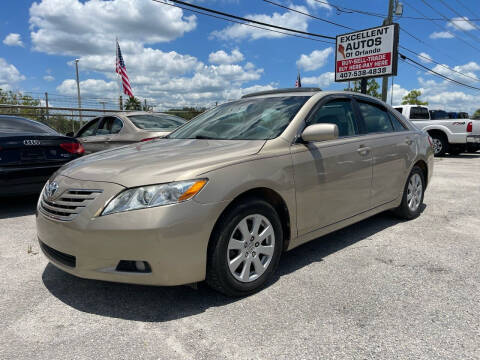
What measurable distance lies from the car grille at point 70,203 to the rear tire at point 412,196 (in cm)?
368

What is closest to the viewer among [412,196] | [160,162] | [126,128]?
[160,162]

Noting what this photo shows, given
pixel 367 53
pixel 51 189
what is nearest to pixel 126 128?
pixel 51 189

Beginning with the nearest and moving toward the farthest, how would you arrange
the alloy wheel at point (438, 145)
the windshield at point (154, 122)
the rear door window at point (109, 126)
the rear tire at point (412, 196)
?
the rear tire at point (412, 196) < the windshield at point (154, 122) < the rear door window at point (109, 126) < the alloy wheel at point (438, 145)

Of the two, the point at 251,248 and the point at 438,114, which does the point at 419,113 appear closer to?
the point at 438,114

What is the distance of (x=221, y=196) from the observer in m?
2.48

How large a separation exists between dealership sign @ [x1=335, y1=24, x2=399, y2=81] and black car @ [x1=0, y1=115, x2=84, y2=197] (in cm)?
1332

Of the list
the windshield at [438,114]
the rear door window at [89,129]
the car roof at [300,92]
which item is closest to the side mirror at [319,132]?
the car roof at [300,92]

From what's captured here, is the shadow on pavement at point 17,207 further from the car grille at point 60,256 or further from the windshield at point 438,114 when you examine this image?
the windshield at point 438,114

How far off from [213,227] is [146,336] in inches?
30.6

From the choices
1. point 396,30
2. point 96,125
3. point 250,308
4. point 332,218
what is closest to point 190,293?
point 250,308

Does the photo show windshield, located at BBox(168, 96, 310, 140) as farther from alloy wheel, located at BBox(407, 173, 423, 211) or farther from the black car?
the black car

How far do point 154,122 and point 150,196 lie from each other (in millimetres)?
5025

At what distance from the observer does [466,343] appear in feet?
7.07

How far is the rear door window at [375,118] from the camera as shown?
4.08 meters
